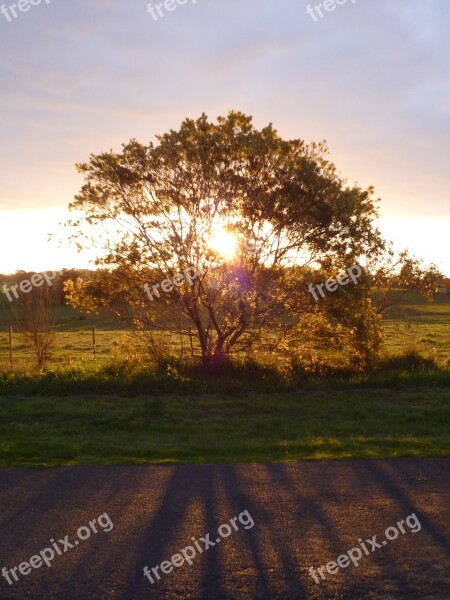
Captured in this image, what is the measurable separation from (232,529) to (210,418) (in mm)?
5939

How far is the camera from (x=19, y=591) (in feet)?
16.9

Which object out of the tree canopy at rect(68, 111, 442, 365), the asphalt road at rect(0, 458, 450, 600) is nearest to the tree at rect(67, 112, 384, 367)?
the tree canopy at rect(68, 111, 442, 365)

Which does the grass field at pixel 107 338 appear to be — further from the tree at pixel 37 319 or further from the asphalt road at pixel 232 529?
the asphalt road at pixel 232 529

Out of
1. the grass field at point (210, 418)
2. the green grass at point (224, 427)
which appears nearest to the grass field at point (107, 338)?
the grass field at point (210, 418)

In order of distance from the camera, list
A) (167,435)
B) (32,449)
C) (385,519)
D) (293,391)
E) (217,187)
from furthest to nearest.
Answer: (217,187), (293,391), (167,435), (32,449), (385,519)

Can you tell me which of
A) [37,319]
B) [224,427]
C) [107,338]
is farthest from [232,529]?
[107,338]

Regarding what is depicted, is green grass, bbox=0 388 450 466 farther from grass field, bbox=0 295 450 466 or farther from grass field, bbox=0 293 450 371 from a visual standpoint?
grass field, bbox=0 293 450 371

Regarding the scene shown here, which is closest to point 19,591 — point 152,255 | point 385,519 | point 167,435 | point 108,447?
point 385,519

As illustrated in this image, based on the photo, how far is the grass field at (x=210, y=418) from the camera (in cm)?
963

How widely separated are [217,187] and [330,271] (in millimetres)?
3520

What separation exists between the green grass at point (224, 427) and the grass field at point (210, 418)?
18mm

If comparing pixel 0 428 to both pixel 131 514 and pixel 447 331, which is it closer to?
pixel 131 514

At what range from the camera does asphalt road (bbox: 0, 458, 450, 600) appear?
520 cm

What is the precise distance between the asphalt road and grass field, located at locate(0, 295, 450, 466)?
875 millimetres
